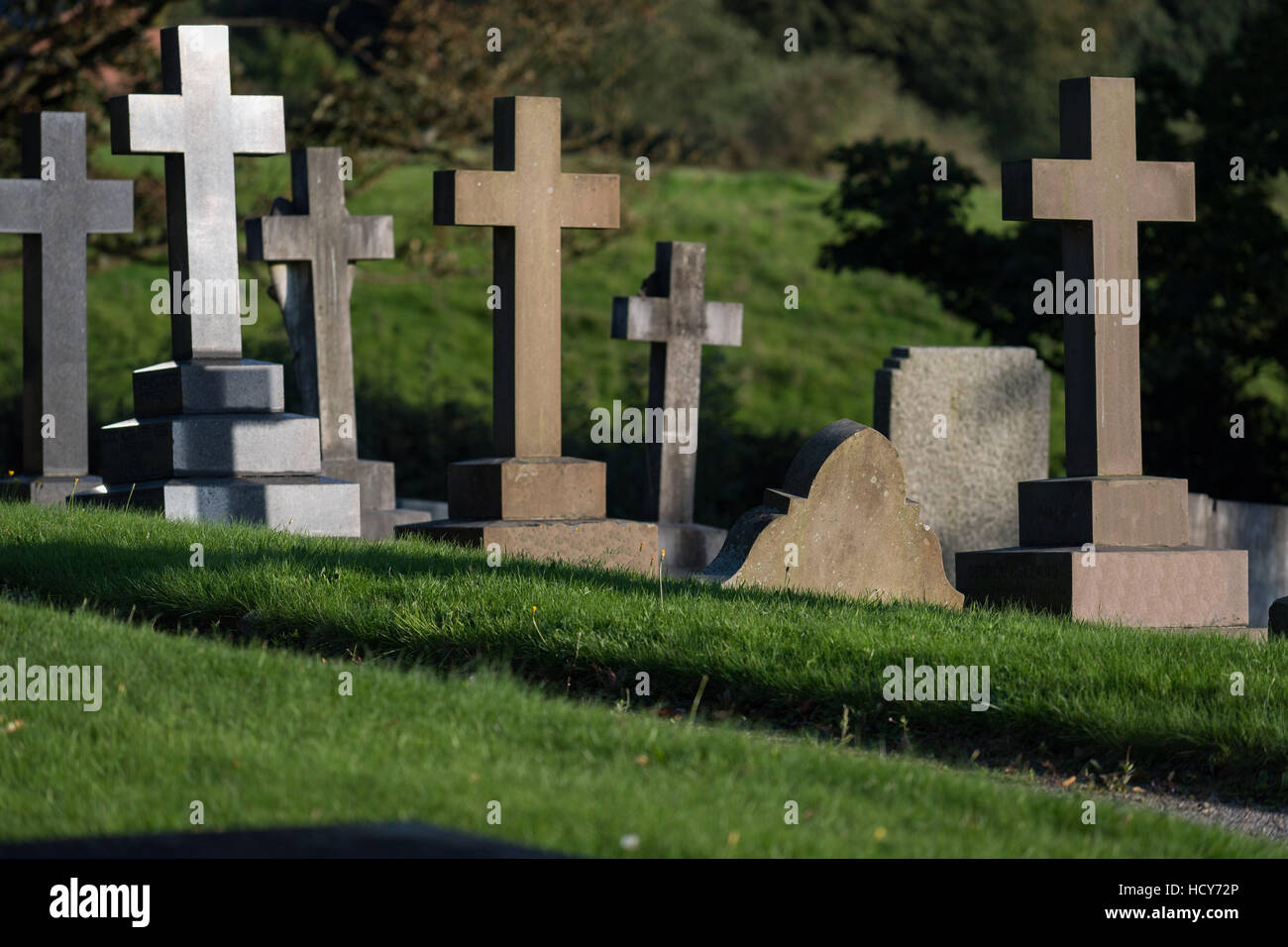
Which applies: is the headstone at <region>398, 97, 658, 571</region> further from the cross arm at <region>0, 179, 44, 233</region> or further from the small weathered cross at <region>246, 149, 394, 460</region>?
the cross arm at <region>0, 179, 44, 233</region>

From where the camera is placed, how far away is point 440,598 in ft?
23.6

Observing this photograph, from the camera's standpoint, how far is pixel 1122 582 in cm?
955

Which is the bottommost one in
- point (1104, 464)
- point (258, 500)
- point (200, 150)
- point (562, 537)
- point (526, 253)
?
point (562, 537)

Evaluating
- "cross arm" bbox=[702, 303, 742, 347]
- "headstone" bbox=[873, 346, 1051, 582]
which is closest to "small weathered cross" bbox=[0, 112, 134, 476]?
"cross arm" bbox=[702, 303, 742, 347]

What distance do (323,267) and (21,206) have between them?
7.48 feet

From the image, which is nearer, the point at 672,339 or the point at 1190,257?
the point at 672,339

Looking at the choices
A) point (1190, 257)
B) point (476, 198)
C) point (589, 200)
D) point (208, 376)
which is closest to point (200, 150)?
point (208, 376)

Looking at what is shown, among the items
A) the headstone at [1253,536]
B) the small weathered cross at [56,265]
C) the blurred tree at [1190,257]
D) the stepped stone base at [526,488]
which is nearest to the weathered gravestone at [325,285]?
the small weathered cross at [56,265]

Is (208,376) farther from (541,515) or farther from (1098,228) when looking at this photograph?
(1098,228)

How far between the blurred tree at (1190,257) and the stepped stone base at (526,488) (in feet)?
23.2

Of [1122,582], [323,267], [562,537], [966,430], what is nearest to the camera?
[1122,582]

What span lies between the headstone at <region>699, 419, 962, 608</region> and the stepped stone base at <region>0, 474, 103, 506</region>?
203 inches
